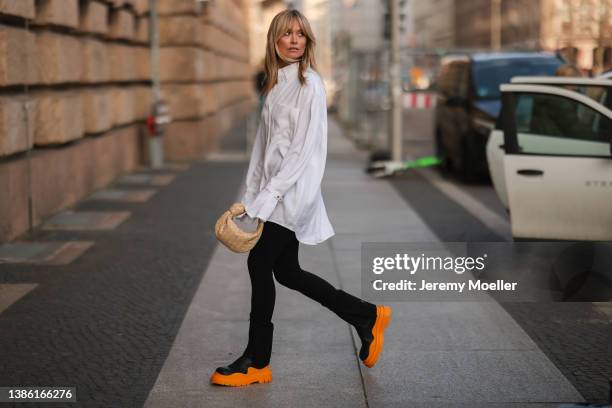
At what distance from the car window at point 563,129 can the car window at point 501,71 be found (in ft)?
22.1

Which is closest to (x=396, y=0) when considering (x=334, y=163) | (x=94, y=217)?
(x=334, y=163)

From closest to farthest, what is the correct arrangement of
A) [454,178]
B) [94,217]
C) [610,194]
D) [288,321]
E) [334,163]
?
[288,321]
[610,194]
[94,217]
[454,178]
[334,163]

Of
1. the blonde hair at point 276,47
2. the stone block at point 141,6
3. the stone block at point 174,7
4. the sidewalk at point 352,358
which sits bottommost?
the sidewalk at point 352,358

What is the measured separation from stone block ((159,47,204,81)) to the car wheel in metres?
6.30

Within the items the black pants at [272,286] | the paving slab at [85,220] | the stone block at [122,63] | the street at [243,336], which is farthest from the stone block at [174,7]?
the black pants at [272,286]

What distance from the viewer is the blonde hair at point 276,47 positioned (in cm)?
514

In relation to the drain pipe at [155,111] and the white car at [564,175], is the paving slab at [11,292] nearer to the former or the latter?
the white car at [564,175]

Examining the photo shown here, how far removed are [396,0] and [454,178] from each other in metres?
3.35

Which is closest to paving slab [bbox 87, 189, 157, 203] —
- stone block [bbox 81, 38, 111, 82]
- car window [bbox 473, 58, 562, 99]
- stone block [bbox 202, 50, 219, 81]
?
stone block [bbox 81, 38, 111, 82]

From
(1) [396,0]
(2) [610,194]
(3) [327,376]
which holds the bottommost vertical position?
(3) [327,376]

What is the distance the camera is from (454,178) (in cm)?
1662

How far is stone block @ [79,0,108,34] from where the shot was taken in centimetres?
1355

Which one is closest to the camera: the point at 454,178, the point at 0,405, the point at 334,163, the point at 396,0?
the point at 0,405

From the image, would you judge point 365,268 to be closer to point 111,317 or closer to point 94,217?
point 111,317
